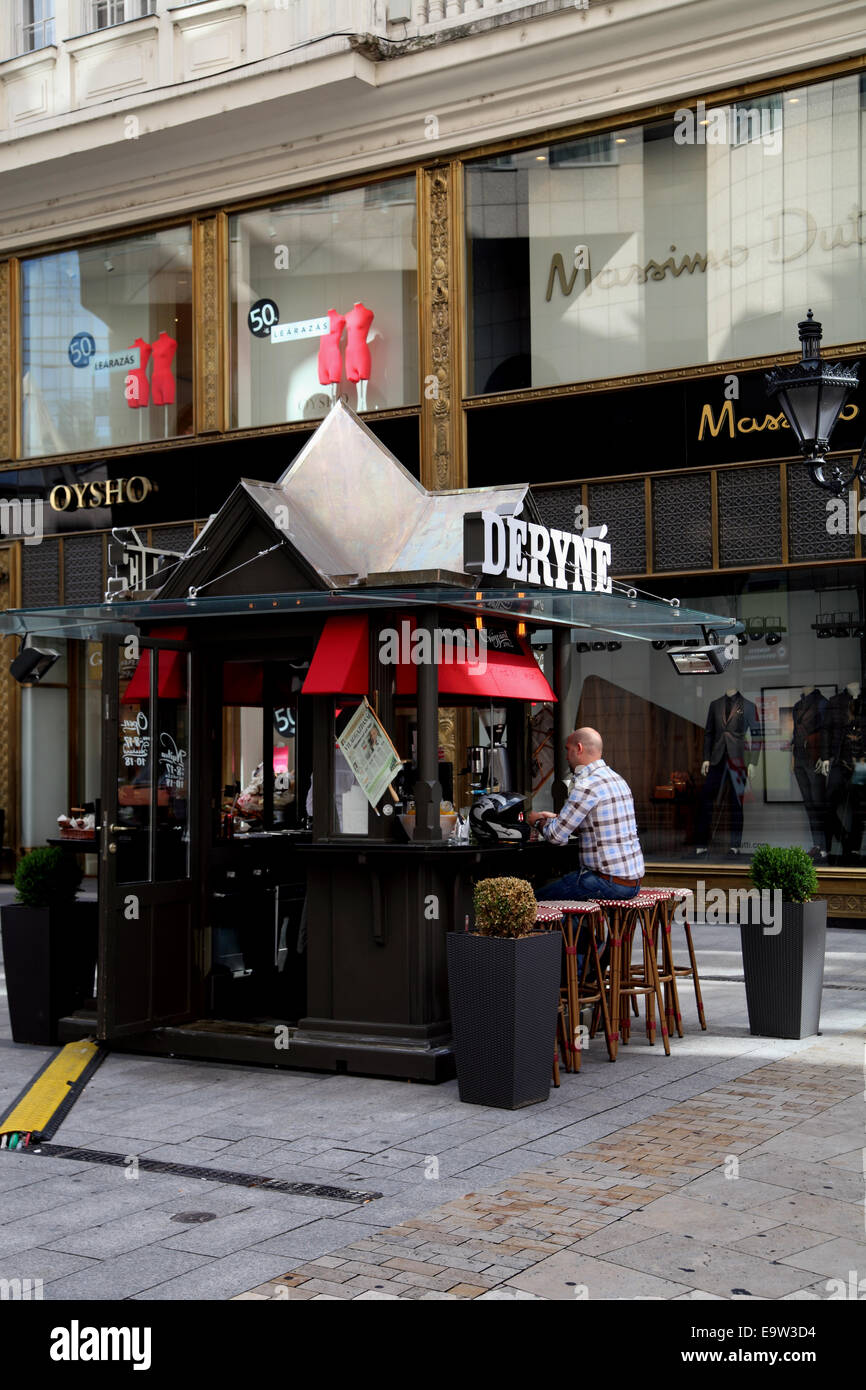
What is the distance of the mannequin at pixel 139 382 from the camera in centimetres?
1975

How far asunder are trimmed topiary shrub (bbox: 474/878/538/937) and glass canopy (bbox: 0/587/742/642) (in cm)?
156

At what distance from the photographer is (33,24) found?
803 inches

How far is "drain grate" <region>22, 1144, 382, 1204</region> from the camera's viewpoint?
19.7ft

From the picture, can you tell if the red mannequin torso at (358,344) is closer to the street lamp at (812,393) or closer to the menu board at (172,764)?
the street lamp at (812,393)

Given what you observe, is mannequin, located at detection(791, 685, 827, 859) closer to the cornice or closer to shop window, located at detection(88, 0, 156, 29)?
the cornice

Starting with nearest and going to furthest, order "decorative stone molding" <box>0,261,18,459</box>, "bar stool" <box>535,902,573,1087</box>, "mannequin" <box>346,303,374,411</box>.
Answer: "bar stool" <box>535,902,573,1087</box>
"mannequin" <box>346,303,374,411</box>
"decorative stone molding" <box>0,261,18,459</box>

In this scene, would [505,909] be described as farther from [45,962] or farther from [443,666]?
[45,962]

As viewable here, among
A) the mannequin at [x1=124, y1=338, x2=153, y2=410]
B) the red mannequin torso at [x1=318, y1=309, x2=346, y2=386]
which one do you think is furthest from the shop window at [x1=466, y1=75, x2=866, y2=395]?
the mannequin at [x1=124, y1=338, x2=153, y2=410]

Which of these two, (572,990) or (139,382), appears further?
(139,382)

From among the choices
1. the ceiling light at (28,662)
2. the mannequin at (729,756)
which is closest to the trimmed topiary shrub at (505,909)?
the ceiling light at (28,662)

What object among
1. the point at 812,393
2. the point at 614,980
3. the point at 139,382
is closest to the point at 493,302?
the point at 139,382

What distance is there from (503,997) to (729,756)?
9.06 metres
